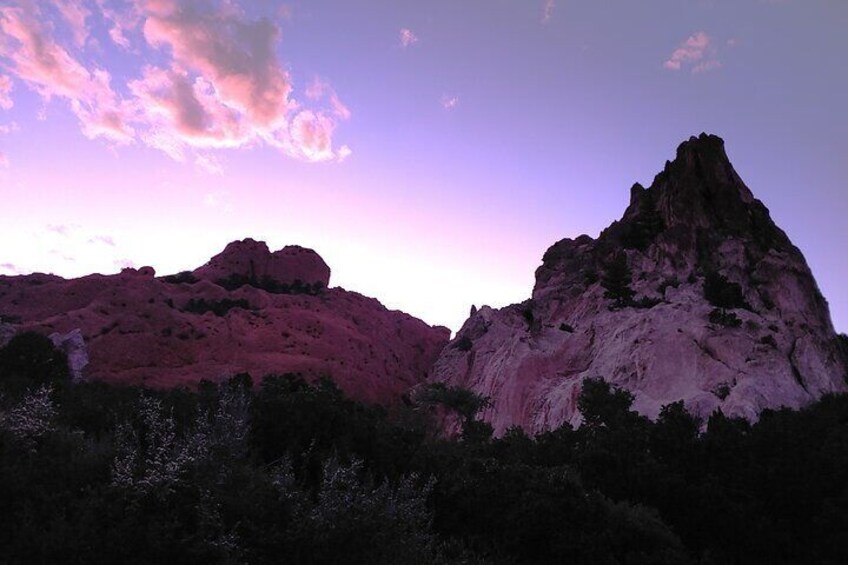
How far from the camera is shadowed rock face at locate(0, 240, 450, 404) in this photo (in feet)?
191

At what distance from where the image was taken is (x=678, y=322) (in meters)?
43.8

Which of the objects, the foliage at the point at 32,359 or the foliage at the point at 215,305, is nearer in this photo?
the foliage at the point at 32,359

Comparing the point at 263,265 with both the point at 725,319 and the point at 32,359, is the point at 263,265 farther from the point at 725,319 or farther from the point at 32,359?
the point at 725,319

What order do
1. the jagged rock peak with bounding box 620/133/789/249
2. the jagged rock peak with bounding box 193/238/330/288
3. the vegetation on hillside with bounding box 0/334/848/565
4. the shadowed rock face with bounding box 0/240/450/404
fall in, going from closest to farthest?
the vegetation on hillside with bounding box 0/334/848/565
the jagged rock peak with bounding box 620/133/789/249
the shadowed rock face with bounding box 0/240/450/404
the jagged rock peak with bounding box 193/238/330/288

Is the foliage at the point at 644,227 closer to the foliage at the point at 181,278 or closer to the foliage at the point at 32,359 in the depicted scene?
the foliage at the point at 32,359

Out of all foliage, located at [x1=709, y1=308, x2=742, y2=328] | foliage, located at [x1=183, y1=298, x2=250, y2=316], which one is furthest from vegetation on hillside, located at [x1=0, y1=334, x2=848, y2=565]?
foliage, located at [x1=183, y1=298, x2=250, y2=316]

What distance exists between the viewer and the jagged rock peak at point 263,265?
84438mm

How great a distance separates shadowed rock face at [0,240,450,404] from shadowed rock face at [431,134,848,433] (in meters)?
11.0

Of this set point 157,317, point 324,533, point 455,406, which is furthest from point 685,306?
point 157,317

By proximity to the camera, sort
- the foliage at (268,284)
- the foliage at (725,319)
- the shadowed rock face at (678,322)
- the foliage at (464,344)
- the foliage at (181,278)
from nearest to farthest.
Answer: the shadowed rock face at (678,322) → the foliage at (725,319) → the foliage at (464,344) → the foliage at (181,278) → the foliage at (268,284)

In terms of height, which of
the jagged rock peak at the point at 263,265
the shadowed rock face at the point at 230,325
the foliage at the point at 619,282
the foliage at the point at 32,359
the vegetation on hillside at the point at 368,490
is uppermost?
the jagged rock peak at the point at 263,265

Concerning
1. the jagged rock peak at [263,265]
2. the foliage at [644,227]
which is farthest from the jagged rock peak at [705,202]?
the jagged rock peak at [263,265]

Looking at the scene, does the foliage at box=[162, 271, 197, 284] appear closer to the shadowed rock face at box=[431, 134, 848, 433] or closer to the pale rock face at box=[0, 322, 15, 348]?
the pale rock face at box=[0, 322, 15, 348]

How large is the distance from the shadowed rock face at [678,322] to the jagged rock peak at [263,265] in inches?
1069
